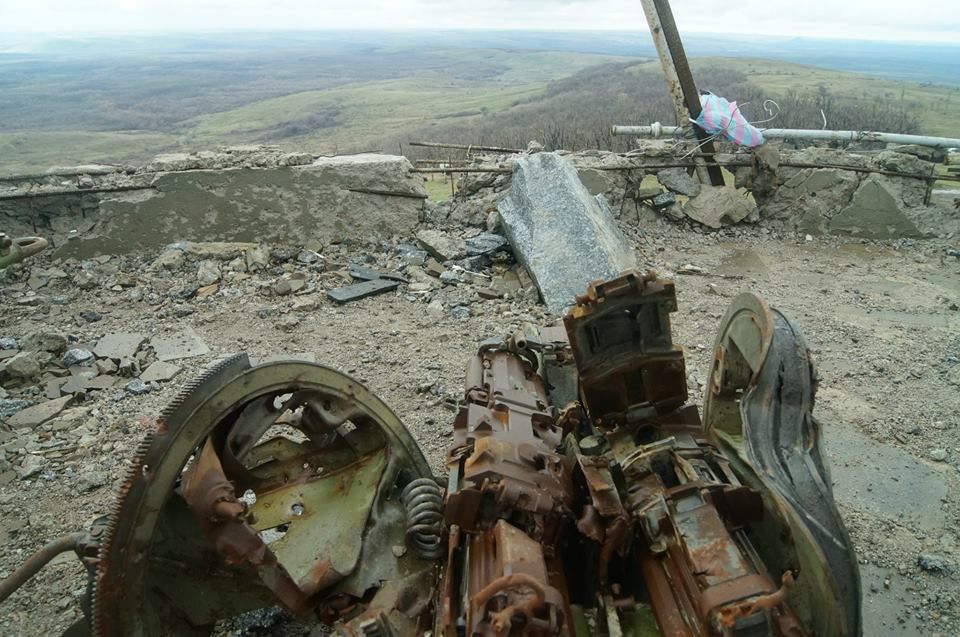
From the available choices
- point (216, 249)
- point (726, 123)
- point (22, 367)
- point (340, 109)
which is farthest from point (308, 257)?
point (340, 109)

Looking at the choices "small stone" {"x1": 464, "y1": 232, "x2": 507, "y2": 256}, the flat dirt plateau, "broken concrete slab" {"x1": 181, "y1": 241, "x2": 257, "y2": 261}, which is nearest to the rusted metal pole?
the flat dirt plateau

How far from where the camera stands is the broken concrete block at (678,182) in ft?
27.6

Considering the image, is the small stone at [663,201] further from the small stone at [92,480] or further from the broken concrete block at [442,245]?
the small stone at [92,480]

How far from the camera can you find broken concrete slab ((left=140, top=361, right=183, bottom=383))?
4898 mm

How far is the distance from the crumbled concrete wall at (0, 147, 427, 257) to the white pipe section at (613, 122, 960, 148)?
3768 mm

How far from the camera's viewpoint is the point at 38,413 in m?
4.43

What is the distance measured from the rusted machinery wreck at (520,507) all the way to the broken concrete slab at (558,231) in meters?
3.12

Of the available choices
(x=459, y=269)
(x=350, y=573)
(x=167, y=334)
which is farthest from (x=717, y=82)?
(x=350, y=573)

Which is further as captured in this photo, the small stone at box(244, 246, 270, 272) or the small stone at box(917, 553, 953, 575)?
the small stone at box(244, 246, 270, 272)

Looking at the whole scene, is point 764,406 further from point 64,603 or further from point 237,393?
point 64,603

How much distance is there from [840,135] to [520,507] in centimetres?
879

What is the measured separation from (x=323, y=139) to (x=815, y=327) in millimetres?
30029

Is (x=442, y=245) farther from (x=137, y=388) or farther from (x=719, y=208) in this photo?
(x=719, y=208)

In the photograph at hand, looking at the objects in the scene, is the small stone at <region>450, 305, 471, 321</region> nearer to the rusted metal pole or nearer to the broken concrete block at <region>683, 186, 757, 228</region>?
the broken concrete block at <region>683, 186, 757, 228</region>
